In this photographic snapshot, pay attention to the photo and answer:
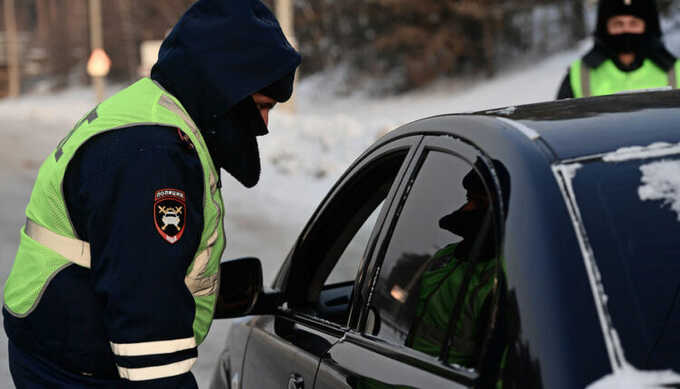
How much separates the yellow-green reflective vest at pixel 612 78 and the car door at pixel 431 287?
122 inches

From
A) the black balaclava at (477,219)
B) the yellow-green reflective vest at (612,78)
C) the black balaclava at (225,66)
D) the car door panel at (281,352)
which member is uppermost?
the black balaclava at (225,66)

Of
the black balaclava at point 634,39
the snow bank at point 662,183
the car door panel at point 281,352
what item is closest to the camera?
the snow bank at point 662,183

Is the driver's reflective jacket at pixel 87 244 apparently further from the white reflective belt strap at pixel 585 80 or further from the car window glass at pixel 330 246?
the white reflective belt strap at pixel 585 80

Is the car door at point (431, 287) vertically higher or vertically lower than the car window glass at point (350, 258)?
higher

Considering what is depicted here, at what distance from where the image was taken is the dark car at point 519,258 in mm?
1621

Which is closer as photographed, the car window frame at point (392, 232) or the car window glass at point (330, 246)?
the car window frame at point (392, 232)

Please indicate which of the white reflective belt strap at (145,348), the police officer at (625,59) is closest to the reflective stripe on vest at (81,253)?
the white reflective belt strap at (145,348)

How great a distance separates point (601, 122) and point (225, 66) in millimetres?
830

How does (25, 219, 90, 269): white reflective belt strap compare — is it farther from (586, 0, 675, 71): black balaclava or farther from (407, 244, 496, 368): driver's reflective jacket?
(586, 0, 675, 71): black balaclava

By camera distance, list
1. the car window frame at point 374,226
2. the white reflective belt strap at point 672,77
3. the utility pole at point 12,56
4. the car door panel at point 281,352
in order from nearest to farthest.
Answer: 1. the car window frame at point 374,226
2. the car door panel at point 281,352
3. the white reflective belt strap at point 672,77
4. the utility pole at point 12,56

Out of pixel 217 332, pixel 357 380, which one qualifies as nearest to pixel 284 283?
pixel 357 380

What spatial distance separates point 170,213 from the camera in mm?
2055

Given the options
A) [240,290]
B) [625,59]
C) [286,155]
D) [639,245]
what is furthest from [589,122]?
[286,155]

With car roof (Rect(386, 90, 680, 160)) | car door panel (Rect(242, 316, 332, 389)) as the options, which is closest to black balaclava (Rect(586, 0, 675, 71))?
car door panel (Rect(242, 316, 332, 389))
